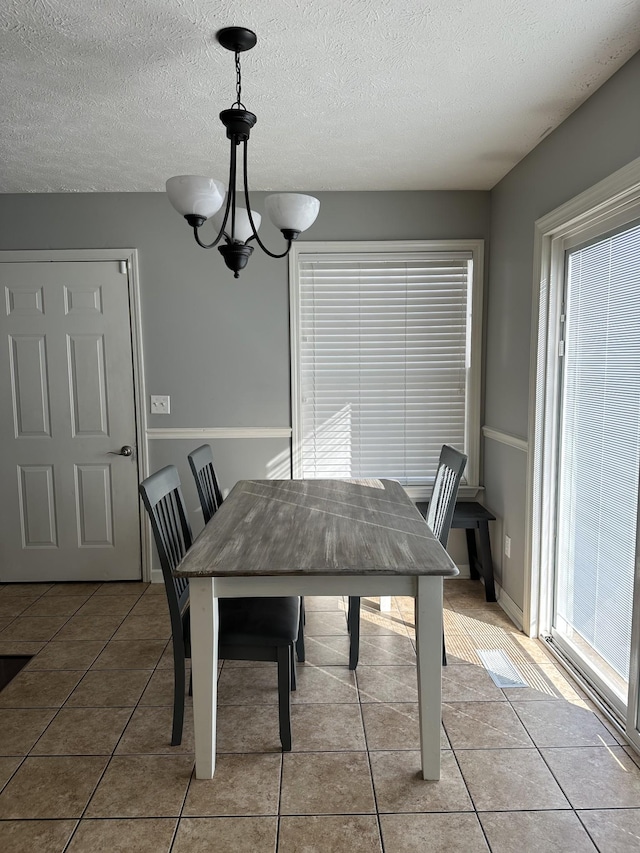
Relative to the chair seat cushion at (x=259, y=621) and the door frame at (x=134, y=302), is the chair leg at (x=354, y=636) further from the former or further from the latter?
the door frame at (x=134, y=302)

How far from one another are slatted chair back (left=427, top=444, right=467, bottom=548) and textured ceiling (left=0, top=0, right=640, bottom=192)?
145 cm

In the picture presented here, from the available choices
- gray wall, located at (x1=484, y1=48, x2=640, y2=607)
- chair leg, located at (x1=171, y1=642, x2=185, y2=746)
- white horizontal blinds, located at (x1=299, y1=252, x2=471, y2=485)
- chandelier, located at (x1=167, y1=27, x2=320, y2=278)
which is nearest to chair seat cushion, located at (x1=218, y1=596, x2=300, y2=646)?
chair leg, located at (x1=171, y1=642, x2=185, y2=746)

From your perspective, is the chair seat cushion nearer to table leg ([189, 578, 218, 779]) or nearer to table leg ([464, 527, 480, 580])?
table leg ([189, 578, 218, 779])

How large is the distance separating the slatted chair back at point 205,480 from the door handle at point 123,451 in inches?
36.7

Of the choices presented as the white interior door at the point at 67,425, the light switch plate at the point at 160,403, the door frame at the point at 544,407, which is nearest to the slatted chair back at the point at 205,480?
the light switch plate at the point at 160,403

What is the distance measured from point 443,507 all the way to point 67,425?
2.40 meters

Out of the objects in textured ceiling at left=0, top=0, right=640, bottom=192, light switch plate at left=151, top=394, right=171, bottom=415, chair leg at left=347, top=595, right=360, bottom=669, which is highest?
textured ceiling at left=0, top=0, right=640, bottom=192

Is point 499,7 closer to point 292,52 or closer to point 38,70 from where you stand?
point 292,52

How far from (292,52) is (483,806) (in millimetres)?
2498

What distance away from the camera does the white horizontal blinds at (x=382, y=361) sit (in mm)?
3635

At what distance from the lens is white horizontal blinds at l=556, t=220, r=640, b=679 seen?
2.21 m

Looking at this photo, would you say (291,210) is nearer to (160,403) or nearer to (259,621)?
(259,621)

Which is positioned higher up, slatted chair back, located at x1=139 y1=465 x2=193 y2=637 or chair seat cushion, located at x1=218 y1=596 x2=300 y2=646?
slatted chair back, located at x1=139 y1=465 x2=193 y2=637

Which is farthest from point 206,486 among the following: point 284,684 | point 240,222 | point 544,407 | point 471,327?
point 471,327
